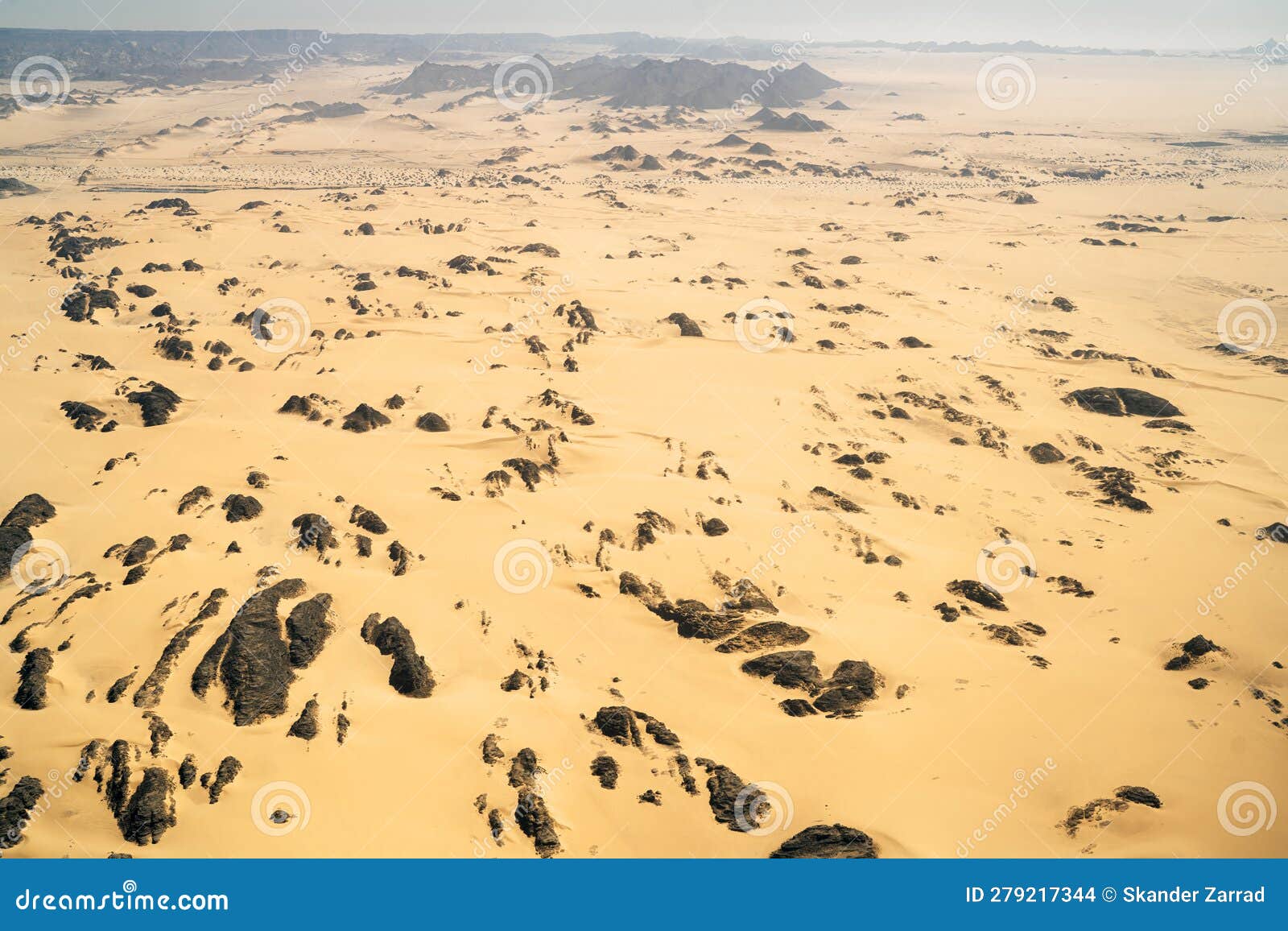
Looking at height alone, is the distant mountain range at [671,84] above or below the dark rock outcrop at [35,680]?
above

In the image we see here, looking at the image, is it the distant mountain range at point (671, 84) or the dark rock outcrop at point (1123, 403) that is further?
the distant mountain range at point (671, 84)

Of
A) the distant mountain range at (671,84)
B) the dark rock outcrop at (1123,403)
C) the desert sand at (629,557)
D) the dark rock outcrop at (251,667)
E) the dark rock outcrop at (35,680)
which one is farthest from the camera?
the distant mountain range at (671,84)

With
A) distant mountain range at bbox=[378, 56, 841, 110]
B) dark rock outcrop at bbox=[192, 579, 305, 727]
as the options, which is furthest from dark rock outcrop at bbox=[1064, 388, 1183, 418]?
distant mountain range at bbox=[378, 56, 841, 110]

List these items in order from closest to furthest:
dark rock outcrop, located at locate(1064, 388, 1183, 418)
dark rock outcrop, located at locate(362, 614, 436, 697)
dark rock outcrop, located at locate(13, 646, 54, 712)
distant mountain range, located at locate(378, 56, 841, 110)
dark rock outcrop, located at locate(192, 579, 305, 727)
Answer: dark rock outcrop, located at locate(13, 646, 54, 712) < dark rock outcrop, located at locate(192, 579, 305, 727) < dark rock outcrop, located at locate(362, 614, 436, 697) < dark rock outcrop, located at locate(1064, 388, 1183, 418) < distant mountain range, located at locate(378, 56, 841, 110)

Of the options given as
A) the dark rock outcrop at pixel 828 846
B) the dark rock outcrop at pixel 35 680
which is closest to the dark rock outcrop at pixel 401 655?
the dark rock outcrop at pixel 35 680

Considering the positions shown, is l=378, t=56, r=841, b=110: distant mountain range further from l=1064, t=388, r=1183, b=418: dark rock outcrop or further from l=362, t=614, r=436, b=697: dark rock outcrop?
l=362, t=614, r=436, b=697: dark rock outcrop

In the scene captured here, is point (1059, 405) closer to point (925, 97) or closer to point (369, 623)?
point (369, 623)

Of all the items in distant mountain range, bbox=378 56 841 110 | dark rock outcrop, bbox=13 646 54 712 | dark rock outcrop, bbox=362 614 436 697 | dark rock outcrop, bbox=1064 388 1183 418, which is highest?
distant mountain range, bbox=378 56 841 110

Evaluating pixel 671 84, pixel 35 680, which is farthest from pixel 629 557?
pixel 671 84

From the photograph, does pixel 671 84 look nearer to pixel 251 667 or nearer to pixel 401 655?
pixel 401 655

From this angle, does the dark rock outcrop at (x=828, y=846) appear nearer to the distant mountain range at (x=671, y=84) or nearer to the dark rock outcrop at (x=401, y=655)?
the dark rock outcrop at (x=401, y=655)
